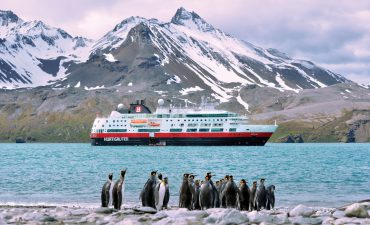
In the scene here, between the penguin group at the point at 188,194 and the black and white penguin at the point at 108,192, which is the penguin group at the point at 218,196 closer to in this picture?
the penguin group at the point at 188,194

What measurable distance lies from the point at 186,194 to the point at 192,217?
5145 mm

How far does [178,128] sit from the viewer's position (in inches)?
6073

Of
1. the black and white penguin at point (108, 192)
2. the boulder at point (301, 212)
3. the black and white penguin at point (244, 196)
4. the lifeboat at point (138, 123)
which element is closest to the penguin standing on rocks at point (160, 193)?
the black and white penguin at point (108, 192)

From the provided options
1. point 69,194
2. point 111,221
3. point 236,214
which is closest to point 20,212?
point 111,221

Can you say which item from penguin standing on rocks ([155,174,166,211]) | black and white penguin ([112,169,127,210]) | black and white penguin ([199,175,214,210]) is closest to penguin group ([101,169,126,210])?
black and white penguin ([112,169,127,210])

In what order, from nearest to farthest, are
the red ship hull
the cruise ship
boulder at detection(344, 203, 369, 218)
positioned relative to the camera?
boulder at detection(344, 203, 369, 218), the red ship hull, the cruise ship

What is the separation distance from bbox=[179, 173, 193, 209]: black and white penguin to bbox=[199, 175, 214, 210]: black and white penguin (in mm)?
630

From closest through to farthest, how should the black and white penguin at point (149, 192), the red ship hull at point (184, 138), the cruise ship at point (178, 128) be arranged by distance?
the black and white penguin at point (149, 192), the red ship hull at point (184, 138), the cruise ship at point (178, 128)

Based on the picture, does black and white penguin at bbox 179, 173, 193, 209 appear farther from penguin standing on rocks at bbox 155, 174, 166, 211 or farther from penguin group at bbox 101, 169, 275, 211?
penguin standing on rocks at bbox 155, 174, 166, 211

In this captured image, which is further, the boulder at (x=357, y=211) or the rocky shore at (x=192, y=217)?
the boulder at (x=357, y=211)

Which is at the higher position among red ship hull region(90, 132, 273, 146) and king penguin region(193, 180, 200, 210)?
red ship hull region(90, 132, 273, 146)

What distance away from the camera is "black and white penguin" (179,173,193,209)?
26.3 meters

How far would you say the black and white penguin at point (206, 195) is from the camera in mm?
25734

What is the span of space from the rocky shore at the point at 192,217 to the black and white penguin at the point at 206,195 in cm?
261
